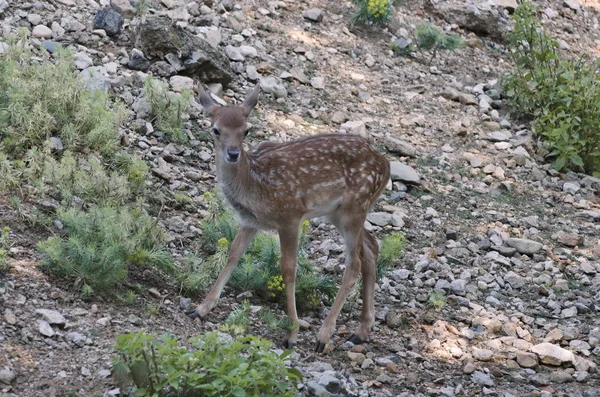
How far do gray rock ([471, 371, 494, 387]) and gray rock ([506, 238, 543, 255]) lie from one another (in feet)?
9.40

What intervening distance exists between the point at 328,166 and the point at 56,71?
10.5 feet

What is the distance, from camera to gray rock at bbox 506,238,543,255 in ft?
33.7

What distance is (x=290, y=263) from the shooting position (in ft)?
25.5

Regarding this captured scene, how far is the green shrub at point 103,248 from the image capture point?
7.26 metres

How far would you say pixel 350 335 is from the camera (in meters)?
8.12

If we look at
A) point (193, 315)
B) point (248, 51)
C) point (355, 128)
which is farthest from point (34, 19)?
point (193, 315)

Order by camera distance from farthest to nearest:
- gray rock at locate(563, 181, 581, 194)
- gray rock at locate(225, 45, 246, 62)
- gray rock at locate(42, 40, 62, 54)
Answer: gray rock at locate(225, 45, 246, 62)
gray rock at locate(563, 181, 581, 194)
gray rock at locate(42, 40, 62, 54)

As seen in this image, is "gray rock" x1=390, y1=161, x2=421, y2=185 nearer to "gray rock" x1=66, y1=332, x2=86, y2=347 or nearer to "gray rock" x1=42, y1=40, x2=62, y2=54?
"gray rock" x1=42, y1=40, x2=62, y2=54

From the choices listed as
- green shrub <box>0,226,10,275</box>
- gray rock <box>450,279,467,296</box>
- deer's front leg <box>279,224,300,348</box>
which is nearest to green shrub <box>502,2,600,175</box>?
gray rock <box>450,279,467,296</box>

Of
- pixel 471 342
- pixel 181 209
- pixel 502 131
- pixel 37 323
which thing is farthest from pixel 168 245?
pixel 502 131

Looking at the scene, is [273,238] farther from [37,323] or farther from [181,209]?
[37,323]

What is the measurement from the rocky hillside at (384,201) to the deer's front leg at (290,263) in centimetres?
38

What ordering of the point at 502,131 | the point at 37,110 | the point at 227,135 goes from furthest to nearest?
the point at 502,131, the point at 37,110, the point at 227,135

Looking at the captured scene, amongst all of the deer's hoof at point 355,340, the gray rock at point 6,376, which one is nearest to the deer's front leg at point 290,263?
the deer's hoof at point 355,340
